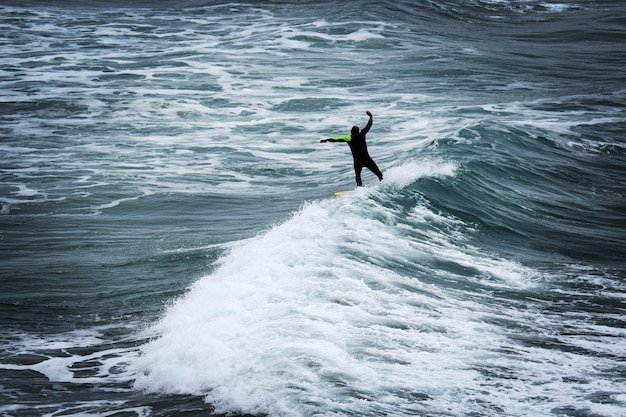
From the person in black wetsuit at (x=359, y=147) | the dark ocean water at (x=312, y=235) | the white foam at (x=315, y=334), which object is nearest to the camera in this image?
the white foam at (x=315, y=334)

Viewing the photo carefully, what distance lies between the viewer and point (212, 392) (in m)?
9.93

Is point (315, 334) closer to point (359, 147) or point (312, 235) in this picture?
point (312, 235)

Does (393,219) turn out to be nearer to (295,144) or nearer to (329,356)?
(329,356)

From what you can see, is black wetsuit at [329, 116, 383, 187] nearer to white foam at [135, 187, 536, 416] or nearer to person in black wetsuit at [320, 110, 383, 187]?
person in black wetsuit at [320, 110, 383, 187]

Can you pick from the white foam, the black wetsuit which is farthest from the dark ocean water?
the black wetsuit

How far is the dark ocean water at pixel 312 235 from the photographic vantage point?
10.4 metres

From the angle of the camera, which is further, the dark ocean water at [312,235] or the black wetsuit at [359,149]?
the black wetsuit at [359,149]

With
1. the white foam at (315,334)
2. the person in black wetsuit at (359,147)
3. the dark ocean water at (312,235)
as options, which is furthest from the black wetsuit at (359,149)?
the white foam at (315,334)

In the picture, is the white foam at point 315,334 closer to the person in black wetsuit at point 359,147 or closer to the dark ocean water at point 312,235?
the dark ocean water at point 312,235

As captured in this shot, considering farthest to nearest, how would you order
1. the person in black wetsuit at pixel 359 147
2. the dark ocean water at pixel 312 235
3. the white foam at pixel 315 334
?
the person in black wetsuit at pixel 359 147 < the dark ocean water at pixel 312 235 < the white foam at pixel 315 334

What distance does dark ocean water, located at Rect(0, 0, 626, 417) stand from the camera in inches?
408

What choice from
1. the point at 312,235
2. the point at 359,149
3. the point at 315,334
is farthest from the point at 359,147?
the point at 315,334

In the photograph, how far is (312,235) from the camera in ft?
49.1

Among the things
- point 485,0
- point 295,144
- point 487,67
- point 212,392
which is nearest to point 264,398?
point 212,392
